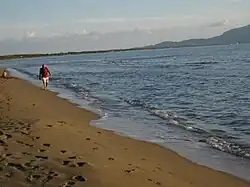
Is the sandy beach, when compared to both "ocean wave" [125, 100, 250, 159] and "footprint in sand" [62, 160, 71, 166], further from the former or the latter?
"ocean wave" [125, 100, 250, 159]

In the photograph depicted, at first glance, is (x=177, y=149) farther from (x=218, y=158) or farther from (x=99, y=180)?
(x=99, y=180)

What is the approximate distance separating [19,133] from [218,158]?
5340mm

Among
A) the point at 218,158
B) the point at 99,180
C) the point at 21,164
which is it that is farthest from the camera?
the point at 218,158

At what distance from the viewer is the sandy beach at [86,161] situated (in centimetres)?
687

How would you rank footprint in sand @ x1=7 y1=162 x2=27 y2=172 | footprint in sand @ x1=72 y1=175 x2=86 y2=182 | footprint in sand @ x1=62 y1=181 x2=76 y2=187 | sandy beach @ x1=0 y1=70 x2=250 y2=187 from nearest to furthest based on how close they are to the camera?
footprint in sand @ x1=62 y1=181 x2=76 y2=187
footprint in sand @ x1=72 y1=175 x2=86 y2=182
sandy beach @ x1=0 y1=70 x2=250 y2=187
footprint in sand @ x1=7 y1=162 x2=27 y2=172

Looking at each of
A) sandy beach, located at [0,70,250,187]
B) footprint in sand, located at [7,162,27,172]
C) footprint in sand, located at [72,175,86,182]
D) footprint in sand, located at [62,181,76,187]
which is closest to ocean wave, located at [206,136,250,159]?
sandy beach, located at [0,70,250,187]

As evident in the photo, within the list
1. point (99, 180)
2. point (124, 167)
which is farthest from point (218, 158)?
point (99, 180)

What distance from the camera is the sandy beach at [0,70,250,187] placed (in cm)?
687

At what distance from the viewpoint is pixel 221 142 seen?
1088 cm

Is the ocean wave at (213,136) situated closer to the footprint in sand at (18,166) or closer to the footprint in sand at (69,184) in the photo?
the footprint in sand at (69,184)

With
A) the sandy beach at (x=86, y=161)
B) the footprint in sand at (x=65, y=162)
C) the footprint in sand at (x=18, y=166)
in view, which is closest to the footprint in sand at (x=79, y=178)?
the sandy beach at (x=86, y=161)

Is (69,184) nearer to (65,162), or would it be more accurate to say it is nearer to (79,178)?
(79,178)

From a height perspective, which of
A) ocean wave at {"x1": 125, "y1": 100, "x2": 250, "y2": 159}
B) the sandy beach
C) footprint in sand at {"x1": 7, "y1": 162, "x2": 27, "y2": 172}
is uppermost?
footprint in sand at {"x1": 7, "y1": 162, "x2": 27, "y2": 172}

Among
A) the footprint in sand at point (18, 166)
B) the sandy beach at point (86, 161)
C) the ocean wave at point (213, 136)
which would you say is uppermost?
the footprint in sand at point (18, 166)
